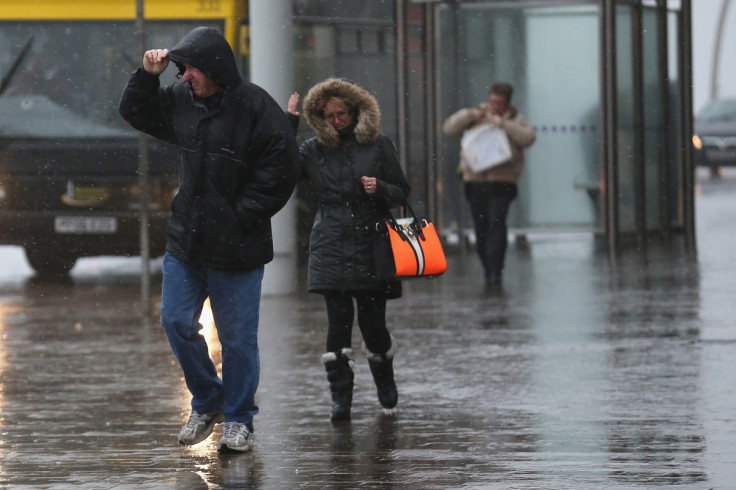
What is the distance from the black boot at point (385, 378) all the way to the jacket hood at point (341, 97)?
1001mm

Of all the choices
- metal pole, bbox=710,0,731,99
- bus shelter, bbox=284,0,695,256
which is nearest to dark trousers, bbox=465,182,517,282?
bus shelter, bbox=284,0,695,256

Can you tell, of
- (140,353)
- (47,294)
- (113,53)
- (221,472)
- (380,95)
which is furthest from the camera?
(380,95)

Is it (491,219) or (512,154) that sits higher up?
(512,154)

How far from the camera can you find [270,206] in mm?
6934

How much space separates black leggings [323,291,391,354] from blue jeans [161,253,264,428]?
0.86m

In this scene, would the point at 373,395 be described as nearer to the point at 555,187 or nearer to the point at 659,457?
the point at 659,457

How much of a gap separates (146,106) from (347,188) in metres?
1.28

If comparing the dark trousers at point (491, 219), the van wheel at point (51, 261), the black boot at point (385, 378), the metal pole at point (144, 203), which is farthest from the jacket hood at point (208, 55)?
the van wheel at point (51, 261)

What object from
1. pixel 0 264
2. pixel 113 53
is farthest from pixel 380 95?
pixel 0 264

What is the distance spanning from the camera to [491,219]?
14.2 m

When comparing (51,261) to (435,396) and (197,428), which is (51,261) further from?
(197,428)

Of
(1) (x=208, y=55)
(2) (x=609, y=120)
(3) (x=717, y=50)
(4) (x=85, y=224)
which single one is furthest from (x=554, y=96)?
(3) (x=717, y=50)

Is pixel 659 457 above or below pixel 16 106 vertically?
below

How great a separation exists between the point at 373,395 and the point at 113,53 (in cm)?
807
